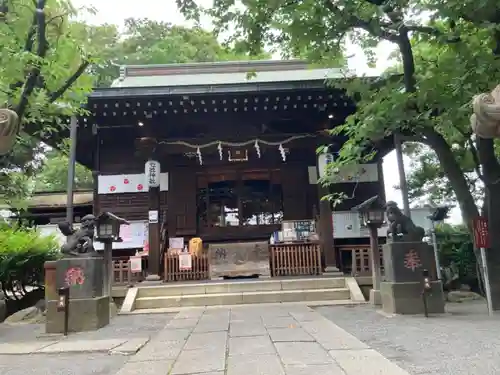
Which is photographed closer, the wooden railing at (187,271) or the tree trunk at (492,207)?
the tree trunk at (492,207)

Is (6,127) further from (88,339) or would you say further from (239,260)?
(239,260)

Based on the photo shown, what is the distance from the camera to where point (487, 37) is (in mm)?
6750

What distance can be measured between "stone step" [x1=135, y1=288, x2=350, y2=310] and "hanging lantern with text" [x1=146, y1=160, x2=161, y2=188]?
3279 millimetres

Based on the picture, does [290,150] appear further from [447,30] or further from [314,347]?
[314,347]

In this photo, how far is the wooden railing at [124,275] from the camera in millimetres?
10472

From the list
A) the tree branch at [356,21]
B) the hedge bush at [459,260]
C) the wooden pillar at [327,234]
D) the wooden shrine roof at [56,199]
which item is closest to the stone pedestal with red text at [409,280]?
the wooden pillar at [327,234]

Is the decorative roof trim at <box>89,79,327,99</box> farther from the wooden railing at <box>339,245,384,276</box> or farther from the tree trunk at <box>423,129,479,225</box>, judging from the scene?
the wooden railing at <box>339,245,384,276</box>

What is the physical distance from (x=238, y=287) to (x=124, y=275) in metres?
3.22

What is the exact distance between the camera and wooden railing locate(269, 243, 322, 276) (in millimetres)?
11000

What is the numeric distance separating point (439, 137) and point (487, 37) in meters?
1.86

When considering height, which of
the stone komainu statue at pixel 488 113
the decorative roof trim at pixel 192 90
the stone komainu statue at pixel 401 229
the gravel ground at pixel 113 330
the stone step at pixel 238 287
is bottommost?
the gravel ground at pixel 113 330

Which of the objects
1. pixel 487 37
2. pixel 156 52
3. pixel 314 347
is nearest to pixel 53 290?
Answer: pixel 314 347

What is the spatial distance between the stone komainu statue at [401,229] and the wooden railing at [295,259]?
143 inches

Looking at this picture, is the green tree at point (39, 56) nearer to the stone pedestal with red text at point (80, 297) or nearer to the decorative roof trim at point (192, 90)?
the stone pedestal with red text at point (80, 297)
